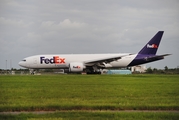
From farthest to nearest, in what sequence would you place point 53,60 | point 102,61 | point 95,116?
point 53,60
point 102,61
point 95,116

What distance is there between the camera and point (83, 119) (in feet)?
29.2

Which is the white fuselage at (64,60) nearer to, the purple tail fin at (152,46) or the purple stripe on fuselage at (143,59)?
the purple stripe on fuselage at (143,59)

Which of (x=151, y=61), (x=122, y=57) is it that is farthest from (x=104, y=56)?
(x=151, y=61)

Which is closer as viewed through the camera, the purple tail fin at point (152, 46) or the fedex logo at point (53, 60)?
the fedex logo at point (53, 60)

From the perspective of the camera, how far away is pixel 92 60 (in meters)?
48.2

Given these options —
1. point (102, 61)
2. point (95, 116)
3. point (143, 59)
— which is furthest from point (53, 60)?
point (95, 116)

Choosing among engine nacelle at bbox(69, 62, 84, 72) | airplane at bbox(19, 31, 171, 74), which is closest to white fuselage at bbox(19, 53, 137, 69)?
airplane at bbox(19, 31, 171, 74)

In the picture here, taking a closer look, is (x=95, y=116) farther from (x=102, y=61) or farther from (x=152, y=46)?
(x=152, y=46)

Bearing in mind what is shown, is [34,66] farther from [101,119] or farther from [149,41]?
[101,119]

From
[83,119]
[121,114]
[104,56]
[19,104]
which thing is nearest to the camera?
[83,119]

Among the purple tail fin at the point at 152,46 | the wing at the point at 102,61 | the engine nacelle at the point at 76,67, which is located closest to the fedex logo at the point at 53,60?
the engine nacelle at the point at 76,67

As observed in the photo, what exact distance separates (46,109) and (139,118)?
3234mm

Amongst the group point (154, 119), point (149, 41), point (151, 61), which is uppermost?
point (149, 41)

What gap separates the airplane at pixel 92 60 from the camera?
4797cm
